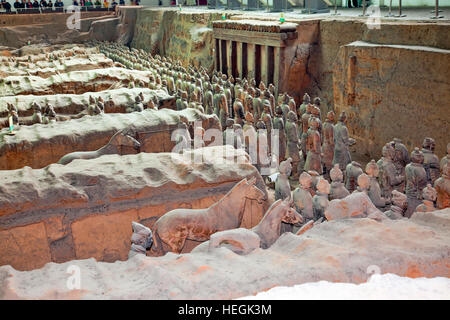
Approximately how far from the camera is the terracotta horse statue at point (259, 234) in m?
2.86

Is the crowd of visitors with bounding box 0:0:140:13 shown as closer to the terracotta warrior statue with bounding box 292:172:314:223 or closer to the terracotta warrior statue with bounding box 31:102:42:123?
the terracotta warrior statue with bounding box 31:102:42:123

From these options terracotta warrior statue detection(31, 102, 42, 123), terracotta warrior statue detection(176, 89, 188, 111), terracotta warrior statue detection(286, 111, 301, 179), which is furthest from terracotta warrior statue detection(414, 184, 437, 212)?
terracotta warrior statue detection(31, 102, 42, 123)

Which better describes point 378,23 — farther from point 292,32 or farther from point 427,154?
point 427,154

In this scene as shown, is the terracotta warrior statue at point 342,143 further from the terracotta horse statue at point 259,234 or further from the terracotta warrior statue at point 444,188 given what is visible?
the terracotta horse statue at point 259,234

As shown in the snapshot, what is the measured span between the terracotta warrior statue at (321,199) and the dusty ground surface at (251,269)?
530 mm

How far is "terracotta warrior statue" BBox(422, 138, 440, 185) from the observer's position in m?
4.23

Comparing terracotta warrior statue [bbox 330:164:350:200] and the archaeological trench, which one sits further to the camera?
terracotta warrior statue [bbox 330:164:350:200]

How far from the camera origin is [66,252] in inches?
139

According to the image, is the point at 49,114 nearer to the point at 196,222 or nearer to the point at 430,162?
the point at 196,222

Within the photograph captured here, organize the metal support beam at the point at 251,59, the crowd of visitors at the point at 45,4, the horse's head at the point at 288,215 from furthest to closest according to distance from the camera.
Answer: the crowd of visitors at the point at 45,4 < the metal support beam at the point at 251,59 < the horse's head at the point at 288,215

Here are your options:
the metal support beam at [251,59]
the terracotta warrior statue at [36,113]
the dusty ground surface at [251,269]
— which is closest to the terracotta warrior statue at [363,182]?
the dusty ground surface at [251,269]

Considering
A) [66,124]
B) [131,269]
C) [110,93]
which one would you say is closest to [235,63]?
[110,93]

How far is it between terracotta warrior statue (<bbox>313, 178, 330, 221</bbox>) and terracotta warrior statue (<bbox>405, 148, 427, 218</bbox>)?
109cm

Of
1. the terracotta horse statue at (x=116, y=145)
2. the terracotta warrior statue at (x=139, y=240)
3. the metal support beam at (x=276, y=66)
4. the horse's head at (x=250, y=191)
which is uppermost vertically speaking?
the metal support beam at (x=276, y=66)
